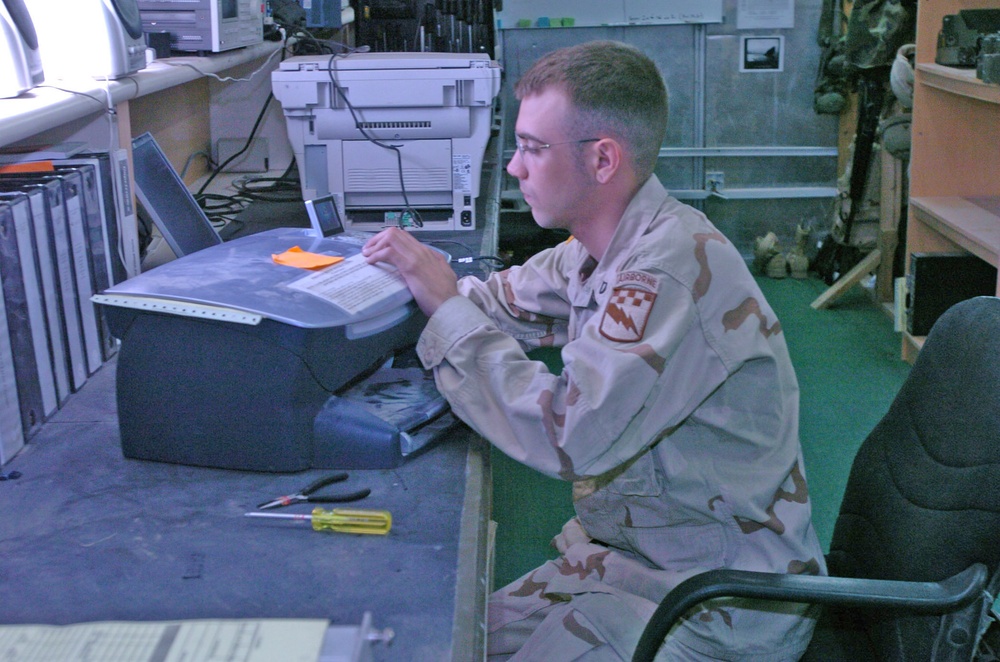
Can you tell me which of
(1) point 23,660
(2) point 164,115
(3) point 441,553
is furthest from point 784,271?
(1) point 23,660

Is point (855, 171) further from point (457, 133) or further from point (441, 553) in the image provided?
point (441, 553)

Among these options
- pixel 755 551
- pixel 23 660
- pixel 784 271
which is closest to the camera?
pixel 23 660

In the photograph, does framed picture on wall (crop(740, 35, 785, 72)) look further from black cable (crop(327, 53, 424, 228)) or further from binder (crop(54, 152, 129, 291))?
binder (crop(54, 152, 129, 291))

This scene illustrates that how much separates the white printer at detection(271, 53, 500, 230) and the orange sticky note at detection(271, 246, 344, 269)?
34.5 inches

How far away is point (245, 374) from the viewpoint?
3.39 ft

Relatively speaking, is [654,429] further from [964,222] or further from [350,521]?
[964,222]

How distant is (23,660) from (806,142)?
479 cm

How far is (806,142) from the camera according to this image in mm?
4926

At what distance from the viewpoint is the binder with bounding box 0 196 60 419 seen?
1128 mm

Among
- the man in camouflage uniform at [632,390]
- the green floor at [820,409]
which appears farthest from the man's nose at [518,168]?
the green floor at [820,409]

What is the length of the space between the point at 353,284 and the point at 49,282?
1.27ft

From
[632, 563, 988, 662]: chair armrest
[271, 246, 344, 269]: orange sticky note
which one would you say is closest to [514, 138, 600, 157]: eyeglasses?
[271, 246, 344, 269]: orange sticky note

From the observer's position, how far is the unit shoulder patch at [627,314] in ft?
3.24

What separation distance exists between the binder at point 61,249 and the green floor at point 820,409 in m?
1.15
